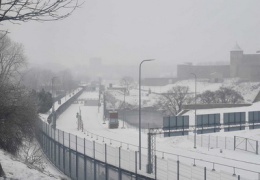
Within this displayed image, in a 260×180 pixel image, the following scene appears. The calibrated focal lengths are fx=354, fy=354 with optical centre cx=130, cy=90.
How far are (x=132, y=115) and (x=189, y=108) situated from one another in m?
20.1

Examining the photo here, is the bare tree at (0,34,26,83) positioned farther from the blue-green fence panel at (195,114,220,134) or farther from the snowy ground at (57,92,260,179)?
the blue-green fence panel at (195,114,220,134)

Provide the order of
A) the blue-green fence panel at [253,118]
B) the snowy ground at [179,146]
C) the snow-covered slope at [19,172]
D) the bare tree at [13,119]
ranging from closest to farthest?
the snow-covered slope at [19,172] < the bare tree at [13,119] < the snowy ground at [179,146] < the blue-green fence panel at [253,118]

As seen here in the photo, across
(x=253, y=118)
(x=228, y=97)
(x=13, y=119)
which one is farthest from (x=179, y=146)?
(x=228, y=97)

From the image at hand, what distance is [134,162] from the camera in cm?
1394

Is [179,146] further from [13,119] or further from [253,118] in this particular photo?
[13,119]

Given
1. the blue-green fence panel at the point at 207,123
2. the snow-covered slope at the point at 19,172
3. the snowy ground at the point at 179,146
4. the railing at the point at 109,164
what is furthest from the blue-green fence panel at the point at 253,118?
the snow-covered slope at the point at 19,172

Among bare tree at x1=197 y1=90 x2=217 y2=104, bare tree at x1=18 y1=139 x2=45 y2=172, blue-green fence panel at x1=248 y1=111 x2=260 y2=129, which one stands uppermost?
bare tree at x1=197 y1=90 x2=217 y2=104

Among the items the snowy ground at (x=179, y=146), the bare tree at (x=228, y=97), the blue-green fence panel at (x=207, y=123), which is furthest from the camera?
the bare tree at (x=228, y=97)

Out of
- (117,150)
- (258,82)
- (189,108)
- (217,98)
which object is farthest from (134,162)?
(258,82)

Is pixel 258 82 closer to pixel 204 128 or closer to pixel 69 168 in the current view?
pixel 204 128

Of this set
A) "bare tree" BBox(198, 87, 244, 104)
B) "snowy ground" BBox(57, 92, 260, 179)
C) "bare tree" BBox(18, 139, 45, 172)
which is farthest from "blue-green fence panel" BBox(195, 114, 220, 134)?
"bare tree" BBox(198, 87, 244, 104)

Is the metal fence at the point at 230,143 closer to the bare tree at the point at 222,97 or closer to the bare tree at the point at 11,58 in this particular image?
the bare tree at the point at 11,58

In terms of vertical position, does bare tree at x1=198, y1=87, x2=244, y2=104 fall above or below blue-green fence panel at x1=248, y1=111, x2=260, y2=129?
above

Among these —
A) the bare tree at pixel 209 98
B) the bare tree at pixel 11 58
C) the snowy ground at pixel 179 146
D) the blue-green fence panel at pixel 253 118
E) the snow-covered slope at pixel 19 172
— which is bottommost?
the snowy ground at pixel 179 146
